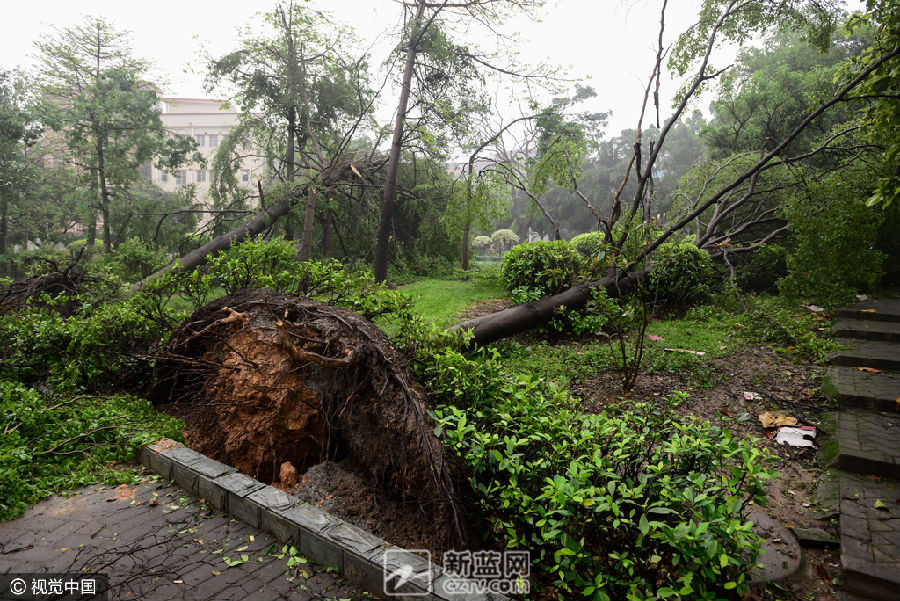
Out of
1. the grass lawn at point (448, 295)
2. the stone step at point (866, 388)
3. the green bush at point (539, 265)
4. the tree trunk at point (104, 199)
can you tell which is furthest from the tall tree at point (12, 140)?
the stone step at point (866, 388)

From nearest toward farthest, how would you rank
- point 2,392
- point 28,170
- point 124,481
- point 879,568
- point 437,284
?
point 879,568 < point 124,481 < point 2,392 < point 437,284 < point 28,170

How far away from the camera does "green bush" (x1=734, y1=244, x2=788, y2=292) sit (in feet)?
34.1

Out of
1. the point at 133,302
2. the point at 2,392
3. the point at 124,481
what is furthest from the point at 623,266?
the point at 2,392

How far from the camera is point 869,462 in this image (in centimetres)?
316

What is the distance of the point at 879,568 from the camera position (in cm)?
229

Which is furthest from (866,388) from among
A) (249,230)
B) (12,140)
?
(12,140)

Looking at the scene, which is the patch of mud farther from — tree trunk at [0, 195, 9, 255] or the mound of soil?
tree trunk at [0, 195, 9, 255]

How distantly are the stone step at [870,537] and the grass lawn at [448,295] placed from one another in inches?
195

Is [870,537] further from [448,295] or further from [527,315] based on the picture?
[448,295]

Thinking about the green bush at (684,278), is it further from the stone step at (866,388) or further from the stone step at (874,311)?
the stone step at (866,388)

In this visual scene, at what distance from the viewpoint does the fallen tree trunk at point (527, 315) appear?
259 inches

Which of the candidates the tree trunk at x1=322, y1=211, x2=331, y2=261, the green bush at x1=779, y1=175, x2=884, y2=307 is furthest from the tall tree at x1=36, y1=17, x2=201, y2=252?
the green bush at x1=779, y1=175, x2=884, y2=307

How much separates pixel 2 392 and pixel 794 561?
6.10 meters

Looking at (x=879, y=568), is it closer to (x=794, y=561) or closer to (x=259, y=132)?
(x=794, y=561)
